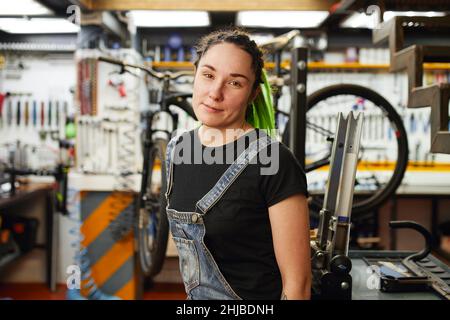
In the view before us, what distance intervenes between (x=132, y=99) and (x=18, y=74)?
1.79m

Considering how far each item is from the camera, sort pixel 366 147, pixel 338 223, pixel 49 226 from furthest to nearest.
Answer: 1. pixel 366 147
2. pixel 49 226
3. pixel 338 223

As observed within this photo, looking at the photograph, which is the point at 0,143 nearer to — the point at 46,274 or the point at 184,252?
the point at 46,274

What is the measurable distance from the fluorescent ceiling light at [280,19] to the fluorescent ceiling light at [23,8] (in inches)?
73.7

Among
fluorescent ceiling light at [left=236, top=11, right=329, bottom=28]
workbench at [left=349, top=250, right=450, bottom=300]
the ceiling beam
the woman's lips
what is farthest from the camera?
fluorescent ceiling light at [left=236, top=11, right=329, bottom=28]

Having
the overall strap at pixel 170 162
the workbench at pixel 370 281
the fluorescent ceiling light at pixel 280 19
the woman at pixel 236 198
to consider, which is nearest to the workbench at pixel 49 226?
the fluorescent ceiling light at pixel 280 19

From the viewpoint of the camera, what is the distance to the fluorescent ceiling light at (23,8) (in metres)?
4.18

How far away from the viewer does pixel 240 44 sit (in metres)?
1.24

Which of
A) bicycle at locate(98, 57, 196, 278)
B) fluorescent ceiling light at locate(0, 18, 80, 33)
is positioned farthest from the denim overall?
fluorescent ceiling light at locate(0, 18, 80, 33)

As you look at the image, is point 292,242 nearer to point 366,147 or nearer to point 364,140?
point 366,147

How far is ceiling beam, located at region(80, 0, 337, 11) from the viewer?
3.51 m

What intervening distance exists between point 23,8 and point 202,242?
4035mm

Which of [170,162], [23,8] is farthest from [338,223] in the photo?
[23,8]

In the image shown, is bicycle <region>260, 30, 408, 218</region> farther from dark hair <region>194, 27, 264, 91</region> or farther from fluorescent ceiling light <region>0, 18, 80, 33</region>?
fluorescent ceiling light <region>0, 18, 80, 33</region>

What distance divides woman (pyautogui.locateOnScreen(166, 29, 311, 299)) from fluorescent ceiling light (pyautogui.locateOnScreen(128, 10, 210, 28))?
131 inches
